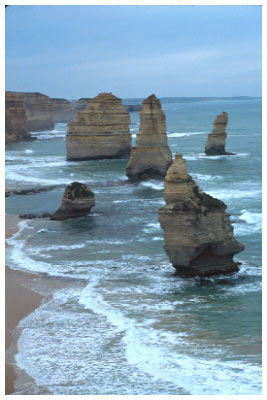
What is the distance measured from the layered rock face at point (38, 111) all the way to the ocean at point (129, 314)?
74.7 metres

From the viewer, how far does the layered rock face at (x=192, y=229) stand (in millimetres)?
20344

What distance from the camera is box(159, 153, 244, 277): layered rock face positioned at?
20344 millimetres

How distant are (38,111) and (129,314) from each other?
316ft

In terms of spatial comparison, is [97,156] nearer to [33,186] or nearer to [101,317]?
[33,186]

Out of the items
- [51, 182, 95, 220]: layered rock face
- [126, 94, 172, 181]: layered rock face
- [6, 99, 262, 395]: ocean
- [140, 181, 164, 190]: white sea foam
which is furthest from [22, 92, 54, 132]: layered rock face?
[51, 182, 95, 220]: layered rock face

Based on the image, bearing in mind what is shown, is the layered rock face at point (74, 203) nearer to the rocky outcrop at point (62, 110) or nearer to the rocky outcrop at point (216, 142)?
the rocky outcrop at point (216, 142)

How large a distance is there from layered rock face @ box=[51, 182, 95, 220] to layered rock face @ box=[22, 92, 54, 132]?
251 ft

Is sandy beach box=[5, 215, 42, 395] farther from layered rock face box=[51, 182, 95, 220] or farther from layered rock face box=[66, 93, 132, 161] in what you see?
layered rock face box=[66, 93, 132, 161]

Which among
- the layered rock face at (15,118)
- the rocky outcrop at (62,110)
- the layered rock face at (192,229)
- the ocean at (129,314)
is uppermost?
the rocky outcrop at (62,110)

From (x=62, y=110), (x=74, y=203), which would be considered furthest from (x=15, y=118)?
(x=62, y=110)

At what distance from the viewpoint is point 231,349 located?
49.7ft

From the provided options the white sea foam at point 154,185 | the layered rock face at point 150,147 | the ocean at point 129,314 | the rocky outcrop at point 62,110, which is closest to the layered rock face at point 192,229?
the ocean at point 129,314
